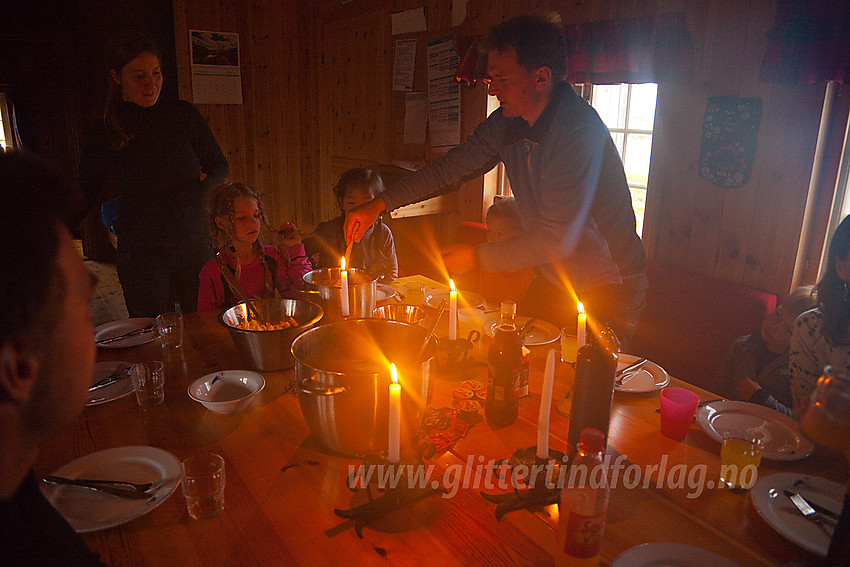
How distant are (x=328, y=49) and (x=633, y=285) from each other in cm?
464

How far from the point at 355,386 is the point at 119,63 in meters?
2.29

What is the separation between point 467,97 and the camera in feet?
13.7

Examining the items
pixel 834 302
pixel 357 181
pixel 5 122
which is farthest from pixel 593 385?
pixel 5 122

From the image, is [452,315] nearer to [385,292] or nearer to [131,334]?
[385,292]

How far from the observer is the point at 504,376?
4.55 ft

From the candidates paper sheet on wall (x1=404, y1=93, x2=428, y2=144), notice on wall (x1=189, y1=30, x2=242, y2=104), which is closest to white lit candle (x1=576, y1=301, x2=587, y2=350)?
paper sheet on wall (x1=404, y1=93, x2=428, y2=144)

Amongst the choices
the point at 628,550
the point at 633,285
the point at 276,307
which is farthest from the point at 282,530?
the point at 633,285

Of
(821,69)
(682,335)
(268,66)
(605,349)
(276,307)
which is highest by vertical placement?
(268,66)

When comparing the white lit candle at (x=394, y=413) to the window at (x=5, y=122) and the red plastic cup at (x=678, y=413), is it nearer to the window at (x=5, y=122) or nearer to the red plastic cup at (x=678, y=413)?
the red plastic cup at (x=678, y=413)

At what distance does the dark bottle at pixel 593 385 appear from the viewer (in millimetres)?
1218

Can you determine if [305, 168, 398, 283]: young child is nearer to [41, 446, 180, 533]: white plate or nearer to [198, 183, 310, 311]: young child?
[198, 183, 310, 311]: young child

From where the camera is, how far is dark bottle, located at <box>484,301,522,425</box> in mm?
1357

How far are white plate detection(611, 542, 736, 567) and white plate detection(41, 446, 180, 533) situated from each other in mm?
876

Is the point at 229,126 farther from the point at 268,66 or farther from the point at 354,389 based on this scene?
the point at 354,389
